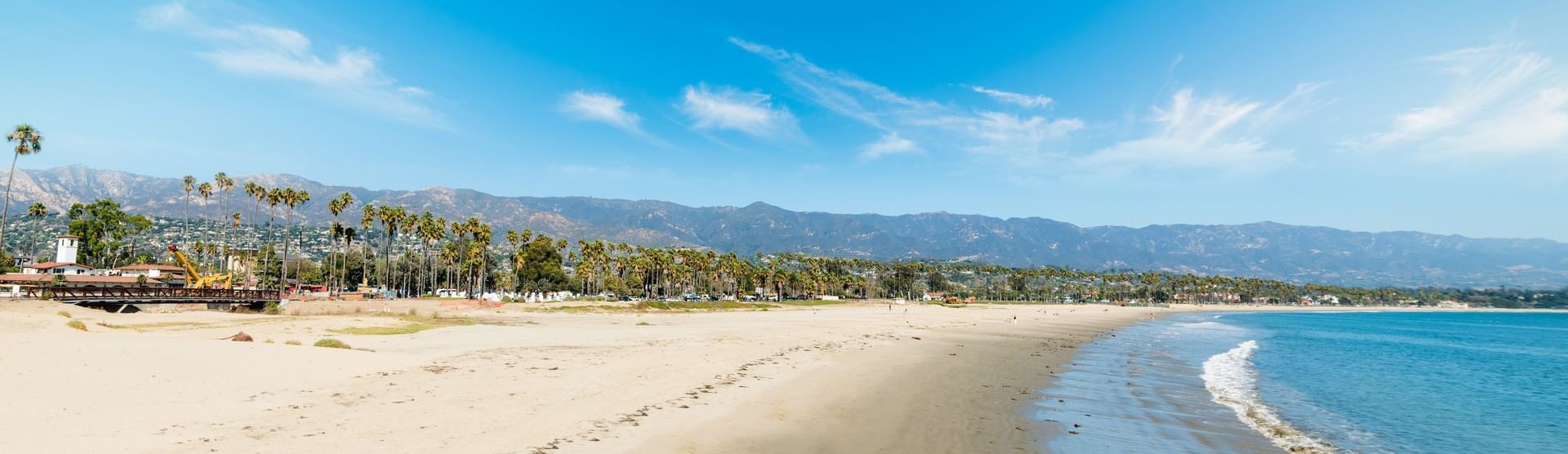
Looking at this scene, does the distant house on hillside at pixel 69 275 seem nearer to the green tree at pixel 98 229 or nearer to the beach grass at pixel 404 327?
the green tree at pixel 98 229

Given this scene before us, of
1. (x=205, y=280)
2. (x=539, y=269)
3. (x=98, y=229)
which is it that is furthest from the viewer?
(x=539, y=269)

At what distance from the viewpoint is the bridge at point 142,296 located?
Answer: 116 feet

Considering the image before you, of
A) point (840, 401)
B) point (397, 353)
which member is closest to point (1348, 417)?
point (840, 401)

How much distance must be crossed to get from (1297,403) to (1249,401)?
5.01ft

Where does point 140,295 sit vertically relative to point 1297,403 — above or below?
above

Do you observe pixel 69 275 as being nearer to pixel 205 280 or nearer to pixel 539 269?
pixel 205 280

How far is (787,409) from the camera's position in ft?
44.1

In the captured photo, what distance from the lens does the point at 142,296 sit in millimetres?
38031

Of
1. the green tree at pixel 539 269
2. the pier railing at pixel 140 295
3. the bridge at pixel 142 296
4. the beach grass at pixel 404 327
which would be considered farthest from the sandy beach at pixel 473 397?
the green tree at pixel 539 269

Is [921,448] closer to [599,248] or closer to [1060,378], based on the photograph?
[1060,378]

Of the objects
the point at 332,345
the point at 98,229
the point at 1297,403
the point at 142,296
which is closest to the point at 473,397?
the point at 332,345

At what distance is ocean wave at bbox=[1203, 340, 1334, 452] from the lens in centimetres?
1288

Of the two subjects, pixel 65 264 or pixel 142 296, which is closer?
pixel 142 296

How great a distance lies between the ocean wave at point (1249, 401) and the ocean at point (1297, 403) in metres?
0.06
